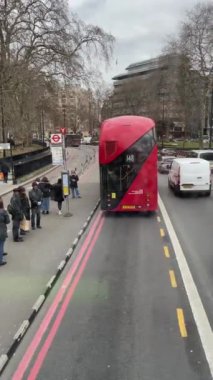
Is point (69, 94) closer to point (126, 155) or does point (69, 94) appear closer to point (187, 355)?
point (126, 155)

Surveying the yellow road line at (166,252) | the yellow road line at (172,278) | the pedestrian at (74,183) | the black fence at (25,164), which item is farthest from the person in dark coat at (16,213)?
the black fence at (25,164)

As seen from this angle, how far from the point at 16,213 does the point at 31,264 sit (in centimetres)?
275

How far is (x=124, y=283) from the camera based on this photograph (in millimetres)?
10102

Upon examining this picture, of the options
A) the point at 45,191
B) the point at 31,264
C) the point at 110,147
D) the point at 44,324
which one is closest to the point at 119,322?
the point at 44,324

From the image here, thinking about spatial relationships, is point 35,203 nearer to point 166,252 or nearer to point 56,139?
point 56,139

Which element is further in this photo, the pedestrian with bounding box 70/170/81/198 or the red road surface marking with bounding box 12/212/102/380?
the pedestrian with bounding box 70/170/81/198

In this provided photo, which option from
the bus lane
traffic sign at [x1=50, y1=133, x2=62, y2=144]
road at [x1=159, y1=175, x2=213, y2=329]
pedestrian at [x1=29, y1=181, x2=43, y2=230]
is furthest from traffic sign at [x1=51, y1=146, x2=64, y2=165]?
the bus lane

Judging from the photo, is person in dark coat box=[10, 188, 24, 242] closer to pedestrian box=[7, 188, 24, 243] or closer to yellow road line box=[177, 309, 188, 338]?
pedestrian box=[7, 188, 24, 243]

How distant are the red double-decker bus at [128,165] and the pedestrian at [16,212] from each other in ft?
16.3

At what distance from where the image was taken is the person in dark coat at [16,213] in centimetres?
1412

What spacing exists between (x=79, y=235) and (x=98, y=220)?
3.26m

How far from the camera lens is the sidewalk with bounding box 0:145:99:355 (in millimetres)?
8344

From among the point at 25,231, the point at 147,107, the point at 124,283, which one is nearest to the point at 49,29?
the point at 25,231

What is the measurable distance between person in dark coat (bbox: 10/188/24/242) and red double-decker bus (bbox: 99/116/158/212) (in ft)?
16.3
